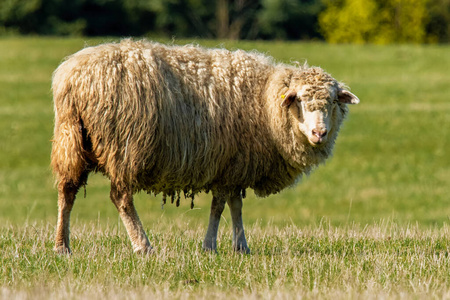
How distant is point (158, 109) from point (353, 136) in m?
18.0

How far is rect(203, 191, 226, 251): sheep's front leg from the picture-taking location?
7.28 metres

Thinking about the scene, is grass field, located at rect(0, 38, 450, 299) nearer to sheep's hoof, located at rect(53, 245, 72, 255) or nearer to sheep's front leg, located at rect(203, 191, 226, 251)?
sheep's hoof, located at rect(53, 245, 72, 255)

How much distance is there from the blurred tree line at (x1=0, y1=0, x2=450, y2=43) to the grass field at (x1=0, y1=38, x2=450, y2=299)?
11980 millimetres

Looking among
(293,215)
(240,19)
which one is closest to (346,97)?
(293,215)

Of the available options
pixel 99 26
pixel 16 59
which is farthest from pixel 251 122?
pixel 99 26

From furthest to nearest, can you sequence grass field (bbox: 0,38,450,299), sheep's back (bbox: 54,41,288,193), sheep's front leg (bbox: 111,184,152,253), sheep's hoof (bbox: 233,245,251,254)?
sheep's hoof (bbox: 233,245,251,254), sheep's front leg (bbox: 111,184,152,253), sheep's back (bbox: 54,41,288,193), grass field (bbox: 0,38,450,299)

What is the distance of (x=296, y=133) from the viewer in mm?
7430

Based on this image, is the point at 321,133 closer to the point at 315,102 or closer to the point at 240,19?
the point at 315,102

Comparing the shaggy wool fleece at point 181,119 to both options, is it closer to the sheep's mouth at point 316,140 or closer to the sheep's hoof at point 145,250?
the sheep's mouth at point 316,140

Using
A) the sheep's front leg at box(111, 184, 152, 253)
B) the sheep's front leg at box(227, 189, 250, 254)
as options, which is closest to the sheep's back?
the sheep's front leg at box(111, 184, 152, 253)

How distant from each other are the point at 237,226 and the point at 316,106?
4.84 ft

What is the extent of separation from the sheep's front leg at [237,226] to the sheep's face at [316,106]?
3.18 ft

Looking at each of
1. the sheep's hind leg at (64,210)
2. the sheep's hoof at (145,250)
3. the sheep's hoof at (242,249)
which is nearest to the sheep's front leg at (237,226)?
the sheep's hoof at (242,249)

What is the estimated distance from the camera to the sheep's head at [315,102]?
706 cm
